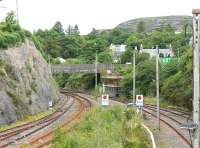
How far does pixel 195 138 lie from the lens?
494 inches

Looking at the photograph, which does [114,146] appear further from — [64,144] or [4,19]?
[4,19]

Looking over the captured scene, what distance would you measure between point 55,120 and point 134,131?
15039 millimetres

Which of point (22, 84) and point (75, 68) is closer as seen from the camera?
point (22, 84)

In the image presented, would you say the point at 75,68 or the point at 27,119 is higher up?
the point at 75,68

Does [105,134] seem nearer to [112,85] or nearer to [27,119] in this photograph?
[27,119]

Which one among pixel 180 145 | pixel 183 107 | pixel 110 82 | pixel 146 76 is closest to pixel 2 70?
pixel 183 107

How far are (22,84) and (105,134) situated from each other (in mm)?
31039

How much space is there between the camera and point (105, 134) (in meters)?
22.7

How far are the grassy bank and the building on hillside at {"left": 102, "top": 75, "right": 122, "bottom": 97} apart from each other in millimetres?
54133

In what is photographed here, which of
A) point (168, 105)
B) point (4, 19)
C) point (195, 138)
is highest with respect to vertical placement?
point (4, 19)

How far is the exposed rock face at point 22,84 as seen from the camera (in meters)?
45.1

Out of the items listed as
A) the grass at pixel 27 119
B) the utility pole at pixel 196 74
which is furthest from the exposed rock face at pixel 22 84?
the utility pole at pixel 196 74

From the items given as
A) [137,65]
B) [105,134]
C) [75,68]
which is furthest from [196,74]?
[75,68]

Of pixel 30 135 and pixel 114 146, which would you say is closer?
pixel 114 146
